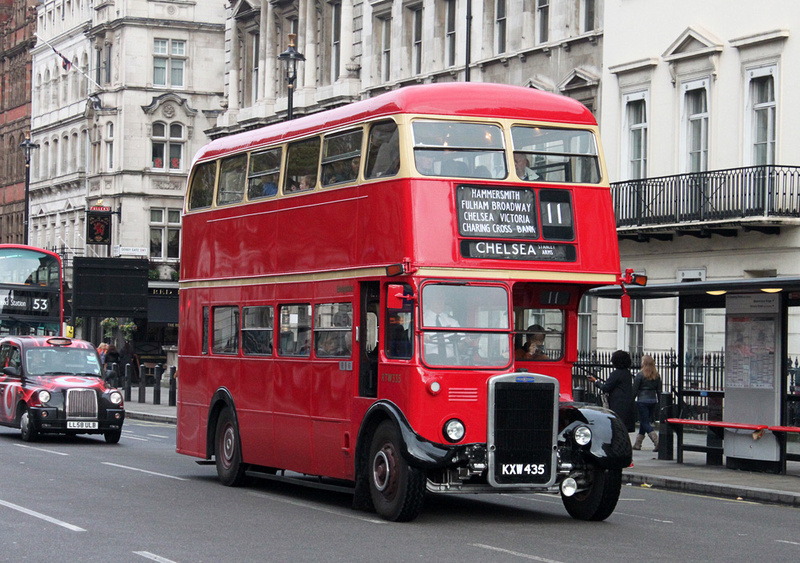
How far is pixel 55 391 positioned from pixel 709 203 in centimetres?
1365

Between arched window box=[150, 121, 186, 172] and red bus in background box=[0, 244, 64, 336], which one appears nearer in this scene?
red bus in background box=[0, 244, 64, 336]

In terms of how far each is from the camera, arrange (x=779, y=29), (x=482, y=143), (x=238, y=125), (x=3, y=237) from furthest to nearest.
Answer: (x=3, y=237) < (x=238, y=125) < (x=779, y=29) < (x=482, y=143)

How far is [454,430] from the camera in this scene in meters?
14.0

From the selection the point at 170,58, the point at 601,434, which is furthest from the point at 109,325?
the point at 601,434

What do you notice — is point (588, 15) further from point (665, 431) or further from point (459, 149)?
point (459, 149)

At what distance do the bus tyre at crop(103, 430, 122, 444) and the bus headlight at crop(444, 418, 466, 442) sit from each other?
13113 millimetres

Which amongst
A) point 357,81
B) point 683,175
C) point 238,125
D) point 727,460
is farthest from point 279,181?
point 238,125

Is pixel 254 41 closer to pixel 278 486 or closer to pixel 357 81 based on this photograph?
pixel 357 81

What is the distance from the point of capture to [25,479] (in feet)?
59.5

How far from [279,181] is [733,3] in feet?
53.4

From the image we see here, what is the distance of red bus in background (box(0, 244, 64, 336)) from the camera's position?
3834 cm

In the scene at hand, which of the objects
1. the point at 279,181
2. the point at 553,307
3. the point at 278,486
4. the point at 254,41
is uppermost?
the point at 254,41

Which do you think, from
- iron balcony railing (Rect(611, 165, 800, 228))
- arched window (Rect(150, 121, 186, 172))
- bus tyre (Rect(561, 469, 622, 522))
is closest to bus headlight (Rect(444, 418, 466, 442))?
bus tyre (Rect(561, 469, 622, 522))

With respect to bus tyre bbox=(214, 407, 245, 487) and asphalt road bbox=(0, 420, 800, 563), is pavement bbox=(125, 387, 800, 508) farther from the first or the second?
bus tyre bbox=(214, 407, 245, 487)
